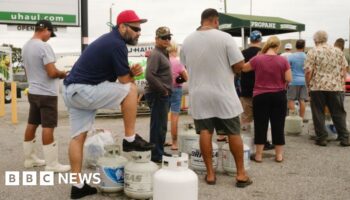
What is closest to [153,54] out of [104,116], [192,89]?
[192,89]

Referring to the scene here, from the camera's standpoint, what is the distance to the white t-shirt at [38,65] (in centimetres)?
518

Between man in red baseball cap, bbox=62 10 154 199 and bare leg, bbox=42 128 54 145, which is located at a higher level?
man in red baseball cap, bbox=62 10 154 199

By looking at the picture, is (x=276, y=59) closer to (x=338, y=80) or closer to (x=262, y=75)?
(x=262, y=75)

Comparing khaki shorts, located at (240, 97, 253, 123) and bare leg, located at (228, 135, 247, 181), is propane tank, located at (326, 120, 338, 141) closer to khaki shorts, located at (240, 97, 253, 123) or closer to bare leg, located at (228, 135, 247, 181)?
khaki shorts, located at (240, 97, 253, 123)

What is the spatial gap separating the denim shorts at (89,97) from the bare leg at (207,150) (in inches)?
43.7

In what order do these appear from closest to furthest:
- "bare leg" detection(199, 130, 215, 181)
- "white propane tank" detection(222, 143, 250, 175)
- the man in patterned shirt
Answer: "bare leg" detection(199, 130, 215, 181)
"white propane tank" detection(222, 143, 250, 175)
the man in patterned shirt

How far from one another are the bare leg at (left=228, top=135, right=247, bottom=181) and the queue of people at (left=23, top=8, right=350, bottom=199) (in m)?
0.01

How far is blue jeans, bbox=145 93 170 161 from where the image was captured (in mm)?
5754

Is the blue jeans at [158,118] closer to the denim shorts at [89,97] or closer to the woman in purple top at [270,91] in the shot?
the woman in purple top at [270,91]

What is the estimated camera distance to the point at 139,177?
4.13 metres

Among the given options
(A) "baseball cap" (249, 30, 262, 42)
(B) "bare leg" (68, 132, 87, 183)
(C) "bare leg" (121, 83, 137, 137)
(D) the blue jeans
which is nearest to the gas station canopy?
(A) "baseball cap" (249, 30, 262, 42)

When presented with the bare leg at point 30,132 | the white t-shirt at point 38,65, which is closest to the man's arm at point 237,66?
the white t-shirt at point 38,65

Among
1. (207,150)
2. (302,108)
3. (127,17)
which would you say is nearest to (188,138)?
(207,150)

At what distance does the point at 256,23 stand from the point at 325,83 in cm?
1094
